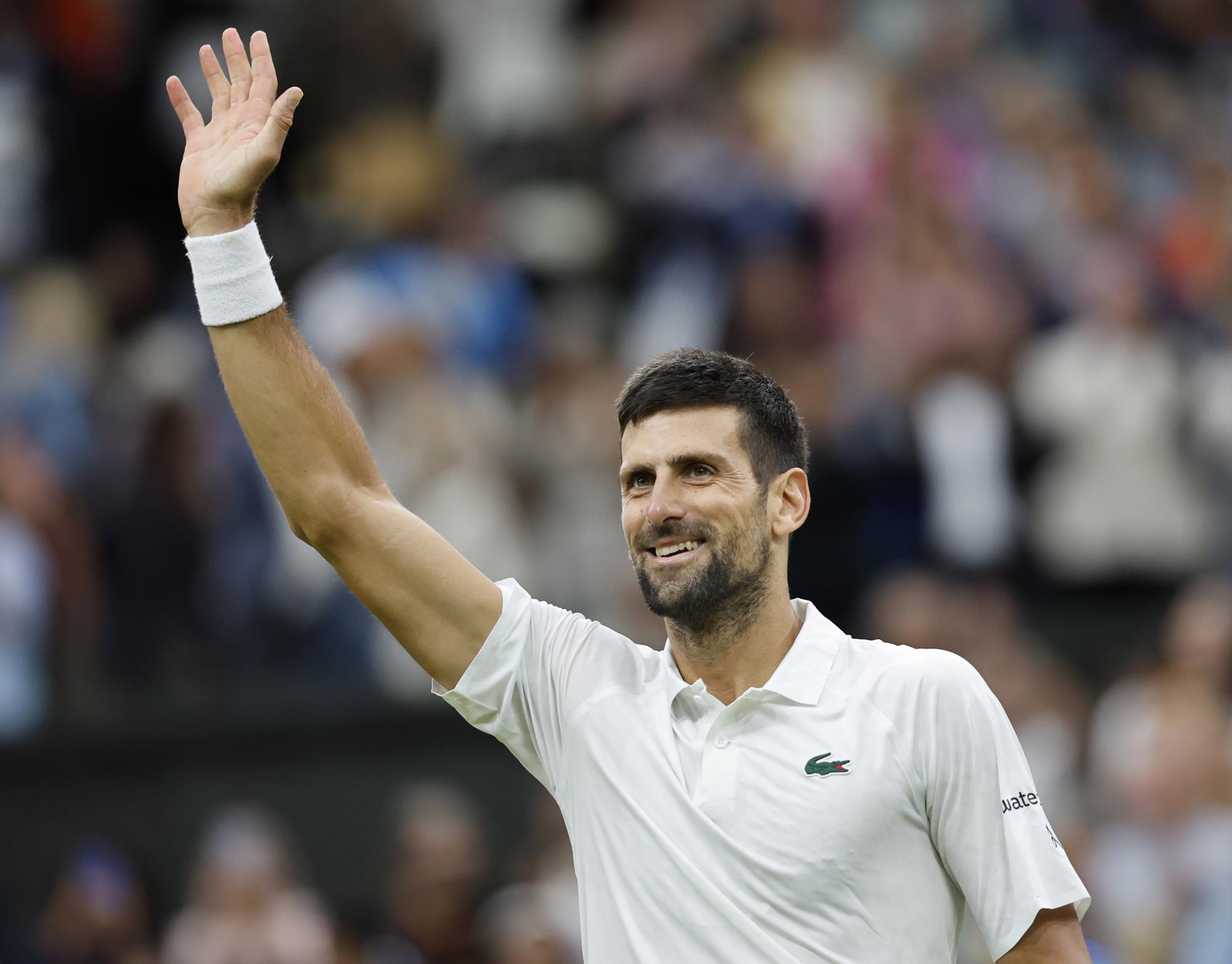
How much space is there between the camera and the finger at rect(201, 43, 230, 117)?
3.73 meters

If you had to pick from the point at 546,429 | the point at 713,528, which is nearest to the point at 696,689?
the point at 713,528

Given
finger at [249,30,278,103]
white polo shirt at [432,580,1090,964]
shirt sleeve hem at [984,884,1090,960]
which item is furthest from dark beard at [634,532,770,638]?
finger at [249,30,278,103]

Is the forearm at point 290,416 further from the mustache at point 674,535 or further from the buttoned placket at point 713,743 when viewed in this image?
the buttoned placket at point 713,743

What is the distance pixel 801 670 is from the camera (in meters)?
3.65

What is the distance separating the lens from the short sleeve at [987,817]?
Answer: 11.0ft

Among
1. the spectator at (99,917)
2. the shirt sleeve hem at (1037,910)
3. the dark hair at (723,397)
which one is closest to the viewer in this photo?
the shirt sleeve hem at (1037,910)

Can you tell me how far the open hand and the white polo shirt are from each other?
90 cm

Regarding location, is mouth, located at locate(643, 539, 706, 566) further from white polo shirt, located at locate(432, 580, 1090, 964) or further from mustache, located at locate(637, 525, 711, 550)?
white polo shirt, located at locate(432, 580, 1090, 964)

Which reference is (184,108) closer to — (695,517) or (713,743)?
(695,517)

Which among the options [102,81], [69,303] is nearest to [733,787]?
[69,303]

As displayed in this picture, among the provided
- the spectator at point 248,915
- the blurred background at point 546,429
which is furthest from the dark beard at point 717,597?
the spectator at point 248,915

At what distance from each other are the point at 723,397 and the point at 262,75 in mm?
1059

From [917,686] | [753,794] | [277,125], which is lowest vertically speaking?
[753,794]

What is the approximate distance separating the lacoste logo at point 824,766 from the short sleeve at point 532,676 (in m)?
0.45
